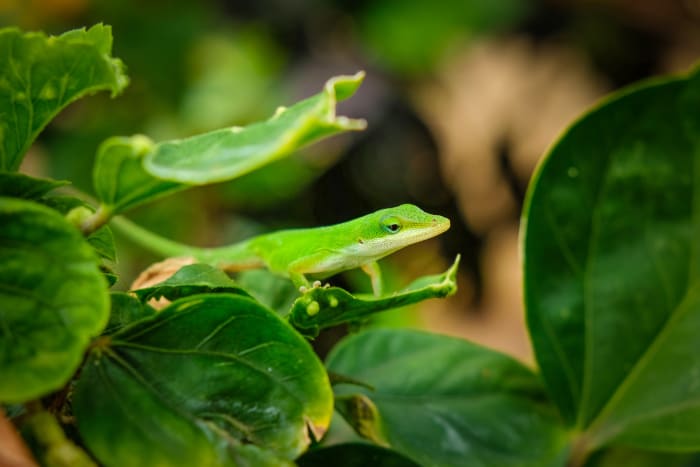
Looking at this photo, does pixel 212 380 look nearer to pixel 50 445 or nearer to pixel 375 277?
pixel 50 445

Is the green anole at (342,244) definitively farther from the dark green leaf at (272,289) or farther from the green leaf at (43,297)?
the green leaf at (43,297)

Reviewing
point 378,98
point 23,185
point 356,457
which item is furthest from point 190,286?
point 378,98

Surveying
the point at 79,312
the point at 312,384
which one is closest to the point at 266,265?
the point at 312,384

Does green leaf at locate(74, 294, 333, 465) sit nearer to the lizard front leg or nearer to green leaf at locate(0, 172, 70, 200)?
green leaf at locate(0, 172, 70, 200)

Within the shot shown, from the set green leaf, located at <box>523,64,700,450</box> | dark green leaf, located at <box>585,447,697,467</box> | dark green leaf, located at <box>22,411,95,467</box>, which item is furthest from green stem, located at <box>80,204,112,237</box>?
dark green leaf, located at <box>585,447,697,467</box>

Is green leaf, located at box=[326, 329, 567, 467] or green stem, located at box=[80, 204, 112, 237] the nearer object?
green stem, located at box=[80, 204, 112, 237]

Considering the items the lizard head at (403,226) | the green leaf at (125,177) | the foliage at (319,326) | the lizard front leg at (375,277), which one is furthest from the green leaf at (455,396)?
the green leaf at (125,177)
